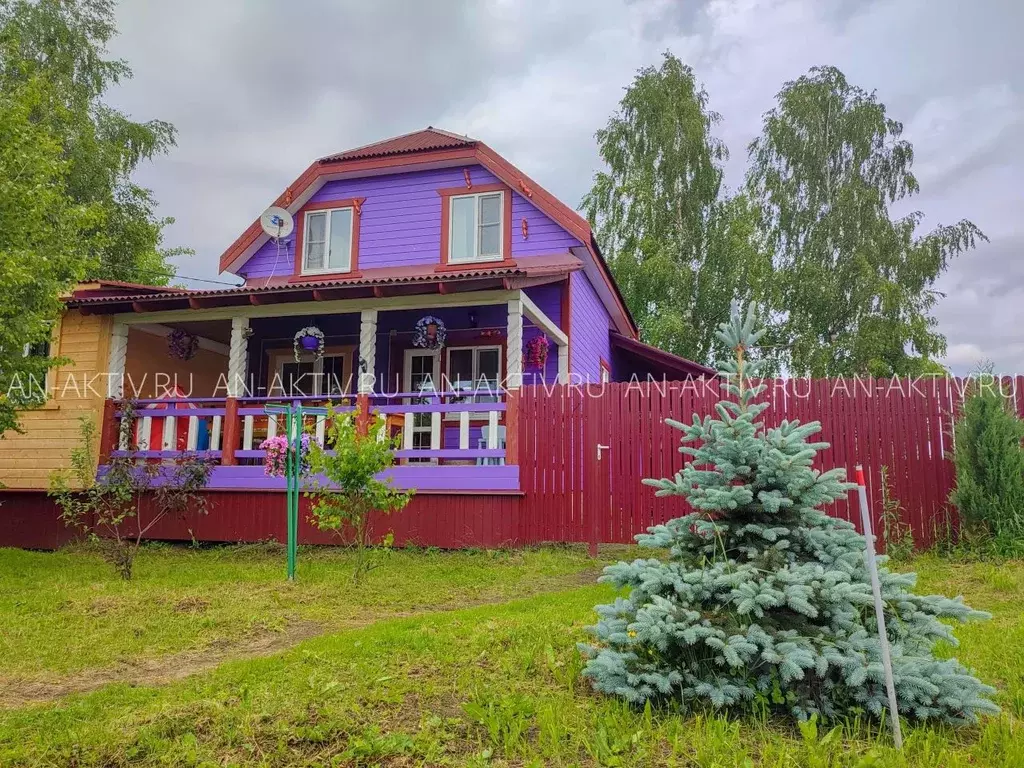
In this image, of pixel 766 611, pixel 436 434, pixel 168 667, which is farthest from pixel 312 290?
pixel 766 611

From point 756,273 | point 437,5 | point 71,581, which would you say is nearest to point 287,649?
point 71,581

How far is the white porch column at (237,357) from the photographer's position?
984 cm

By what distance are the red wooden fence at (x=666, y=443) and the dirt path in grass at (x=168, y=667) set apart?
3.19 m

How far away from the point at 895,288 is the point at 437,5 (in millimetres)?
14092

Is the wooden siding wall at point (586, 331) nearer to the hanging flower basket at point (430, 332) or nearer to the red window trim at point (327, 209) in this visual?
the hanging flower basket at point (430, 332)

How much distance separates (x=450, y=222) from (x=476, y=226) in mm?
495

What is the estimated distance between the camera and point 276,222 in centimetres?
1292

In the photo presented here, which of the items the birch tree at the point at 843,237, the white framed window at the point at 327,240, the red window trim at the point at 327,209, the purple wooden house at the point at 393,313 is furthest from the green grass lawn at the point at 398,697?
the birch tree at the point at 843,237

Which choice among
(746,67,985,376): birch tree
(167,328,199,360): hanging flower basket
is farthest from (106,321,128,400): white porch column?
(746,67,985,376): birch tree

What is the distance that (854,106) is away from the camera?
69.5 ft

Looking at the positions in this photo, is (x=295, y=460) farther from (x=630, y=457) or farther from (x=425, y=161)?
(x=425, y=161)

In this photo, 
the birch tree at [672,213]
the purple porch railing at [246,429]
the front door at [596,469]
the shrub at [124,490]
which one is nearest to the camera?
the shrub at [124,490]

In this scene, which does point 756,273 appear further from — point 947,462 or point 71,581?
point 71,581

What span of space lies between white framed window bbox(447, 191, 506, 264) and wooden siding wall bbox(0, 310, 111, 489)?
572cm
